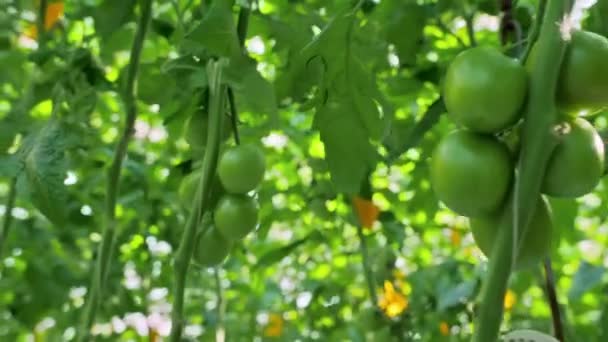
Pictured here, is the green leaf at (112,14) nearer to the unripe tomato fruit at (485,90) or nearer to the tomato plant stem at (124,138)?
the tomato plant stem at (124,138)

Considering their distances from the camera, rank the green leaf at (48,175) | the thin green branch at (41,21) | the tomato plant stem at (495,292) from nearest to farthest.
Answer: the tomato plant stem at (495,292), the green leaf at (48,175), the thin green branch at (41,21)

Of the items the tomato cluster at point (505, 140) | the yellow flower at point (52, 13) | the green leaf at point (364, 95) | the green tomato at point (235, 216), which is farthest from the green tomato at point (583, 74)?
the yellow flower at point (52, 13)

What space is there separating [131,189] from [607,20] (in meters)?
1.37

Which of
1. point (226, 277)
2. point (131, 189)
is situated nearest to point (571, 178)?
point (131, 189)

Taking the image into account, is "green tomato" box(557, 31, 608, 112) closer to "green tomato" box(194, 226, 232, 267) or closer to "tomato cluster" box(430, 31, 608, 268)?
"tomato cluster" box(430, 31, 608, 268)

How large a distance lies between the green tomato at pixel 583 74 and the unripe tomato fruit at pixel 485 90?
0.03m

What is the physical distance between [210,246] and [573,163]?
61 centimetres

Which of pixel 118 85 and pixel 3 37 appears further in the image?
pixel 3 37

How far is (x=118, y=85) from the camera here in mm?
1408

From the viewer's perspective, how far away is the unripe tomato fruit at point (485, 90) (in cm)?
59

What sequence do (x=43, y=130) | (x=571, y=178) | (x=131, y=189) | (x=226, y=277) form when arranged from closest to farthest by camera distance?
1. (x=571, y=178)
2. (x=43, y=130)
3. (x=131, y=189)
4. (x=226, y=277)

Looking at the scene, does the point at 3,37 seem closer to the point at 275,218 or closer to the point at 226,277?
the point at 275,218

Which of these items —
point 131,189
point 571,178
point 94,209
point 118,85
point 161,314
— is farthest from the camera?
point 161,314

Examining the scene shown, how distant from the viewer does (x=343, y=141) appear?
94 cm
